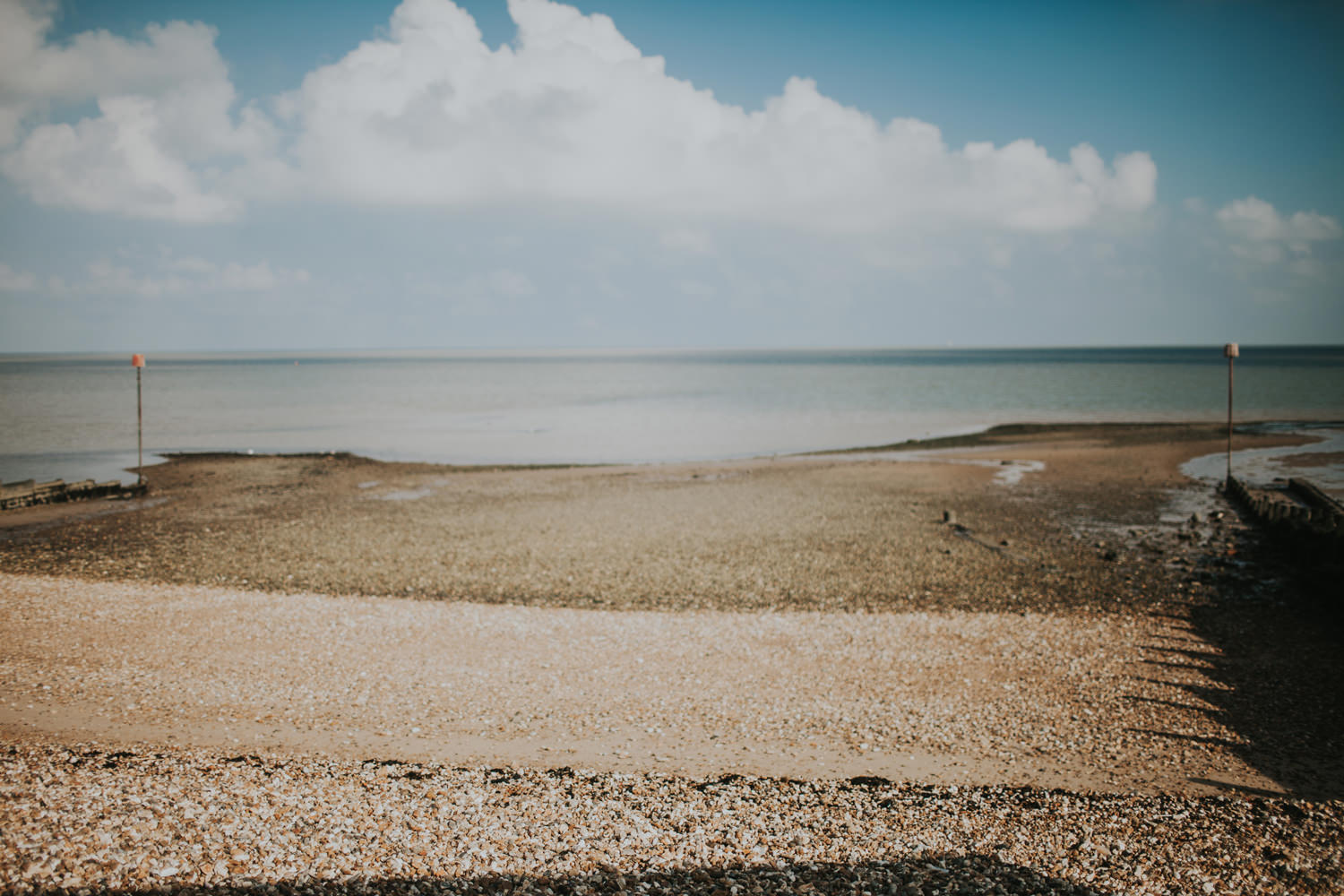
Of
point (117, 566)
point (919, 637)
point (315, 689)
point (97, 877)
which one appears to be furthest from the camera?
point (117, 566)

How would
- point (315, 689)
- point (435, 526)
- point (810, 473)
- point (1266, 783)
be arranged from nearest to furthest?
point (1266, 783), point (315, 689), point (435, 526), point (810, 473)

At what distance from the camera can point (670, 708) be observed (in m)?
8.23

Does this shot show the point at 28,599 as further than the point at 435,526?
No

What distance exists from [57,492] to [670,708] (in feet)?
70.7

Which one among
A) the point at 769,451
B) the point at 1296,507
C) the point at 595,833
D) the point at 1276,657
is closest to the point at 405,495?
the point at 769,451

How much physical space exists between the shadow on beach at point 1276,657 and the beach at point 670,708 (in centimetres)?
5

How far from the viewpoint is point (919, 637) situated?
10.5 metres

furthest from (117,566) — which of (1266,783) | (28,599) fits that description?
(1266,783)

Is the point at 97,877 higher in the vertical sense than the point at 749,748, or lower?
higher

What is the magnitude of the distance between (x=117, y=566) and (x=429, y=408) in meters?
49.2

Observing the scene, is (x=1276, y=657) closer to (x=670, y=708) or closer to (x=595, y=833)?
(x=670, y=708)

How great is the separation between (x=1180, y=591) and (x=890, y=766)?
871cm

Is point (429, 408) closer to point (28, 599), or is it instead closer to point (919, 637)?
point (28, 599)

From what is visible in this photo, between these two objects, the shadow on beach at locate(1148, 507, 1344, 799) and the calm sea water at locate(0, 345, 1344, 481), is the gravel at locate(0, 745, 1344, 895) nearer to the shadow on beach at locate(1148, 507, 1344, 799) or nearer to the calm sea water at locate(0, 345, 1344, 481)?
the shadow on beach at locate(1148, 507, 1344, 799)
